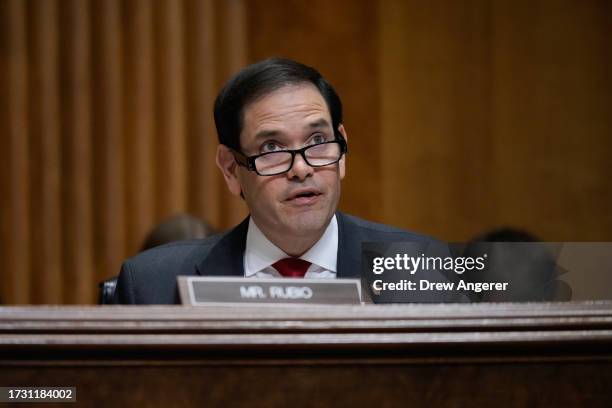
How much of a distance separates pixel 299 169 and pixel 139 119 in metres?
2.12

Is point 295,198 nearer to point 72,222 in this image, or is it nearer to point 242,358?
point 242,358

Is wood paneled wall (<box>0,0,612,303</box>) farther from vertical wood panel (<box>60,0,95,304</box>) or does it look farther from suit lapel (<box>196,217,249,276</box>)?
suit lapel (<box>196,217,249,276</box>)

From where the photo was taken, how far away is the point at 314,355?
1.29 meters

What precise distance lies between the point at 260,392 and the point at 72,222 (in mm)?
2789

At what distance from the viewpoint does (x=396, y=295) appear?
150cm

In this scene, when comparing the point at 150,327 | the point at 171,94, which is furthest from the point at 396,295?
the point at 171,94

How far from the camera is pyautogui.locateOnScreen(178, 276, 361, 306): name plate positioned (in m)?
1.41

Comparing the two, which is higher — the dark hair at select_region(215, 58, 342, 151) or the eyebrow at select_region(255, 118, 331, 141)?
the dark hair at select_region(215, 58, 342, 151)

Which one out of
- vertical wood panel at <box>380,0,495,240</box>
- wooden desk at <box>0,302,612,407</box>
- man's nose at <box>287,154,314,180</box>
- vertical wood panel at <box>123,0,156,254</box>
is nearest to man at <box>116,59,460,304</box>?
man's nose at <box>287,154,314,180</box>

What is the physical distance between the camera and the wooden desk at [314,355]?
4.20 feet

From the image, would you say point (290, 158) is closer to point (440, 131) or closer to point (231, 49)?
point (231, 49)

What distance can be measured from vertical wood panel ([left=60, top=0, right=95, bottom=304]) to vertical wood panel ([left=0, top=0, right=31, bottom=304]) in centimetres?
15

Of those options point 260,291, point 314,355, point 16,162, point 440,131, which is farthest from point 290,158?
point 440,131

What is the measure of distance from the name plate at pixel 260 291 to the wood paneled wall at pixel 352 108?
252cm
